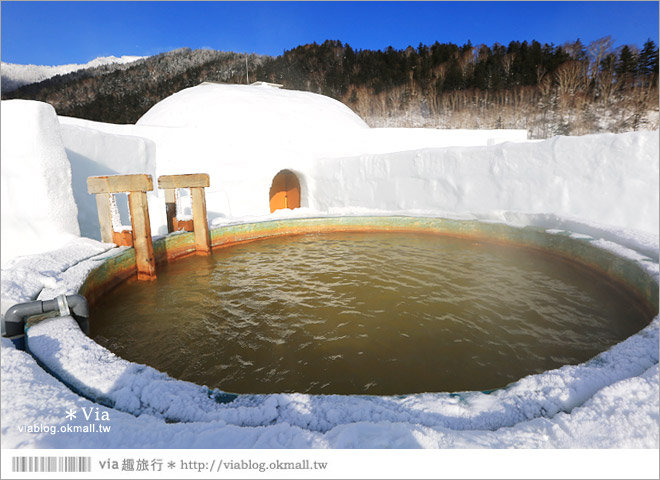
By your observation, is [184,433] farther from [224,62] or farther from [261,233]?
[224,62]

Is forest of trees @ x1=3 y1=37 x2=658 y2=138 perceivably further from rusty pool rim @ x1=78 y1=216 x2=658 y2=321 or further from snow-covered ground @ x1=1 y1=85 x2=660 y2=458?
rusty pool rim @ x1=78 y1=216 x2=658 y2=321

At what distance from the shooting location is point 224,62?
234 feet

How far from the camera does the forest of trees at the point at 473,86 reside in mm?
30094

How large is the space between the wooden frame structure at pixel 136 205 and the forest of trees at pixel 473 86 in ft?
102

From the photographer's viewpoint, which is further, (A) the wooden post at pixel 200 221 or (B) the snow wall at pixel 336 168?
(A) the wooden post at pixel 200 221

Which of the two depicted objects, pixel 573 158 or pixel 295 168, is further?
pixel 295 168

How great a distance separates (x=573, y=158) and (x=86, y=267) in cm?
845

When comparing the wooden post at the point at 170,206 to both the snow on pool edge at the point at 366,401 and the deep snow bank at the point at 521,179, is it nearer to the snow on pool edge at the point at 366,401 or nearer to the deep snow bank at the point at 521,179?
the deep snow bank at the point at 521,179

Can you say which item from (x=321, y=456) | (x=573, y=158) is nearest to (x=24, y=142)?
(x=321, y=456)

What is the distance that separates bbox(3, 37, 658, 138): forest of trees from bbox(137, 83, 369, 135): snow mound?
18.2m

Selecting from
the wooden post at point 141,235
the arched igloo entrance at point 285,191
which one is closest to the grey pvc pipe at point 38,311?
the wooden post at point 141,235

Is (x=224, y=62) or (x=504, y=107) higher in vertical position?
(x=224, y=62)

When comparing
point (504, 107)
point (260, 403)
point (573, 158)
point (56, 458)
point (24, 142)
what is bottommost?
point (260, 403)

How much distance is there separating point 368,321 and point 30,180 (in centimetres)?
563
